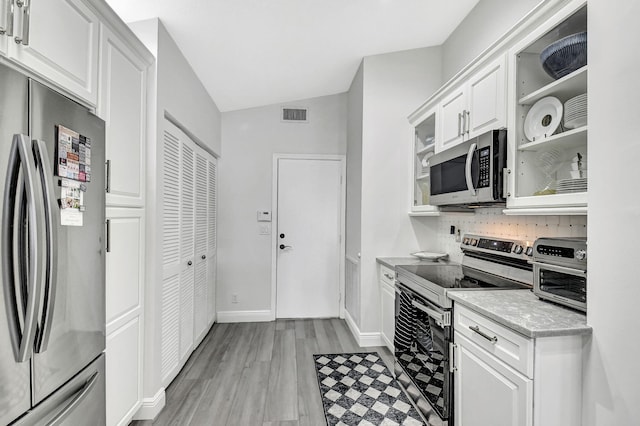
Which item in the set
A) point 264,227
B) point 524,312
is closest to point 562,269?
Result: point 524,312

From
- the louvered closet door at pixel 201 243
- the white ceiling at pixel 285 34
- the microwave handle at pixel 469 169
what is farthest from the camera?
the louvered closet door at pixel 201 243

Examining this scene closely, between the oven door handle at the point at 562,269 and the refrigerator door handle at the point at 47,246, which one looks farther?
the oven door handle at the point at 562,269

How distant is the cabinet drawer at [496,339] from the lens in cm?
131

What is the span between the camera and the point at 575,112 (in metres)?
1.54

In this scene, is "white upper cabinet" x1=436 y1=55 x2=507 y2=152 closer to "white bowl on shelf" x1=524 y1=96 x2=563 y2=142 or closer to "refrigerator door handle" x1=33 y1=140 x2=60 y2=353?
"white bowl on shelf" x1=524 y1=96 x2=563 y2=142

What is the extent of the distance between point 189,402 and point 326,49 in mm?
3054

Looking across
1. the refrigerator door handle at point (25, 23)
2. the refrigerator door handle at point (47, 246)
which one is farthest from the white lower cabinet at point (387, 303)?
the refrigerator door handle at point (25, 23)

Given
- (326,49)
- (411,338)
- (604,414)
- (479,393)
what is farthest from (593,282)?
(326,49)

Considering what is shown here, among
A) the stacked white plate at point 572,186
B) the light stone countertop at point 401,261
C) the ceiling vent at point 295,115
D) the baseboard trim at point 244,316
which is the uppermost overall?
the ceiling vent at point 295,115

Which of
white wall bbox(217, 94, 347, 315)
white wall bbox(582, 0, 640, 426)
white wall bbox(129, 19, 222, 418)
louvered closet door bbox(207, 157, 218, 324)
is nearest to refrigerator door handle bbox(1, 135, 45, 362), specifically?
white wall bbox(129, 19, 222, 418)

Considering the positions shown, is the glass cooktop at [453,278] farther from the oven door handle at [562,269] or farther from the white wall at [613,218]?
the white wall at [613,218]

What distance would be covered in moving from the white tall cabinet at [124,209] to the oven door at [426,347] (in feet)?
5.80

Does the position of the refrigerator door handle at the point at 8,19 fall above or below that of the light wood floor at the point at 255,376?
above

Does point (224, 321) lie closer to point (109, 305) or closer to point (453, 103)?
point (109, 305)
